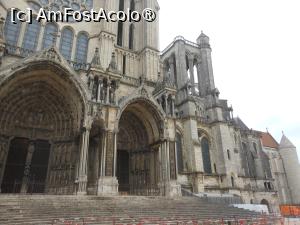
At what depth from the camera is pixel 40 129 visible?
14281 millimetres

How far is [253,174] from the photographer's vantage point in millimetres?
28125

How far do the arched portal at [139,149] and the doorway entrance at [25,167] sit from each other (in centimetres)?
483

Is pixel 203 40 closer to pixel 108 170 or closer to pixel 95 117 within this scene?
pixel 95 117

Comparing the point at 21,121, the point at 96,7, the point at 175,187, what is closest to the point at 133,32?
the point at 96,7

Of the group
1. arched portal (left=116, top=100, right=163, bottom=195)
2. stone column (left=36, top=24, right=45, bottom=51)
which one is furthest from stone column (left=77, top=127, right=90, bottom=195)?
stone column (left=36, top=24, right=45, bottom=51)

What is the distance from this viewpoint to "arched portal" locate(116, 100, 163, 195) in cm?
1584

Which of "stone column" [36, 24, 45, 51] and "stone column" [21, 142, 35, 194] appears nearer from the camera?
"stone column" [21, 142, 35, 194]

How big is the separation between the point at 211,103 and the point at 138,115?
39.9 ft

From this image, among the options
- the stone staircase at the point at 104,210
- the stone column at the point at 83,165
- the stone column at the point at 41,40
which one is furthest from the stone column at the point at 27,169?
the stone column at the point at 41,40

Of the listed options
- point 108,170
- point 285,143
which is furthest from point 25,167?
→ point 285,143

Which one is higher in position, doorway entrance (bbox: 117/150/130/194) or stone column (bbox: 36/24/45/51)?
stone column (bbox: 36/24/45/51)

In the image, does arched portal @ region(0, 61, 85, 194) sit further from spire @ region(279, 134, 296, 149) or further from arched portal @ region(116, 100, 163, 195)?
spire @ region(279, 134, 296, 149)

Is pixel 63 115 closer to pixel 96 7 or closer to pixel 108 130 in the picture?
pixel 108 130

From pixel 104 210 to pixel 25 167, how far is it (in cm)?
666
